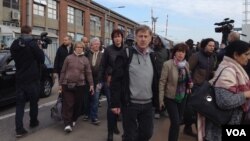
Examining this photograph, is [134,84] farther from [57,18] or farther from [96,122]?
[57,18]

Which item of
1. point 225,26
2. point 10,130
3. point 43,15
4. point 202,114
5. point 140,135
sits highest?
point 43,15

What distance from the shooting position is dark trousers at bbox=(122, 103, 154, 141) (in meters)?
4.74

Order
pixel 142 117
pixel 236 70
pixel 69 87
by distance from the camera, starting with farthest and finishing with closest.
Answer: pixel 69 87 → pixel 142 117 → pixel 236 70

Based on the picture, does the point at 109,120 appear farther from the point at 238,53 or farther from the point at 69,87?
the point at 238,53

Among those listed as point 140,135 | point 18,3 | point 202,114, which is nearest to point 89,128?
point 140,135

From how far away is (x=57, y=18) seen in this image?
46000 millimetres

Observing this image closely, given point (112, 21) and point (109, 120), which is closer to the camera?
point (109, 120)

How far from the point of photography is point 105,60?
6.77 meters

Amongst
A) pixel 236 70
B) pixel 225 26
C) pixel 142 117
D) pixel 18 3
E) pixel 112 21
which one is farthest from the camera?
pixel 112 21

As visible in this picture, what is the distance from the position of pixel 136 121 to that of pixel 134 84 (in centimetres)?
49

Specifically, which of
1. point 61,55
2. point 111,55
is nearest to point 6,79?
point 61,55

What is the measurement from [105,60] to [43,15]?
36186 mm

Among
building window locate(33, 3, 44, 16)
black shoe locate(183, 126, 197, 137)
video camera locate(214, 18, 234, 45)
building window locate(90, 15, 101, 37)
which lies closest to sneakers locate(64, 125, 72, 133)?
black shoe locate(183, 126, 197, 137)

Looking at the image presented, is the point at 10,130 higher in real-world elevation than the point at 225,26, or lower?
lower
